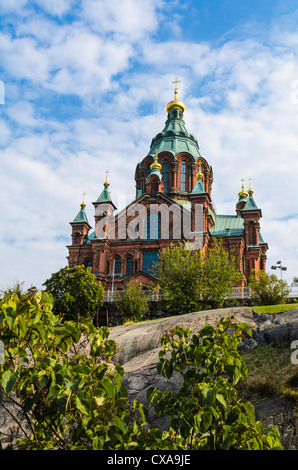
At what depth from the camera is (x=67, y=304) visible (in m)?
30.0

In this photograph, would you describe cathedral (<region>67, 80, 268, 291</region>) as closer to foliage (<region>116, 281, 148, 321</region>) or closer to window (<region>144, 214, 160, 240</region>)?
window (<region>144, 214, 160, 240</region>)

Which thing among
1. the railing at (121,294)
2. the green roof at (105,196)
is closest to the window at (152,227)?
the green roof at (105,196)

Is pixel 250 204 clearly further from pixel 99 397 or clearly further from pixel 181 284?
pixel 99 397

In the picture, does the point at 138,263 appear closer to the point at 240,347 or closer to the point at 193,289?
the point at 193,289

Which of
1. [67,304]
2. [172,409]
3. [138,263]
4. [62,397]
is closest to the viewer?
[62,397]

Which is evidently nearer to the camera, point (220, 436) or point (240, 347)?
point (220, 436)

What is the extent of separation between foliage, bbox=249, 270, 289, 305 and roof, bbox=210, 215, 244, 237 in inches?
526

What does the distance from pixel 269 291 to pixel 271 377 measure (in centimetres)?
A: 1660

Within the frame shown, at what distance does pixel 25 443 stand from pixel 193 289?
85.1 ft

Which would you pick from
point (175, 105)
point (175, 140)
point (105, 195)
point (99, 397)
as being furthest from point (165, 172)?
point (99, 397)

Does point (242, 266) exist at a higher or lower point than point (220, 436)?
higher

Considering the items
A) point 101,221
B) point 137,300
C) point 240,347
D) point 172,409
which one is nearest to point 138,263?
point 101,221

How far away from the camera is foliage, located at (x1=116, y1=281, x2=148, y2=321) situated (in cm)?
3070
